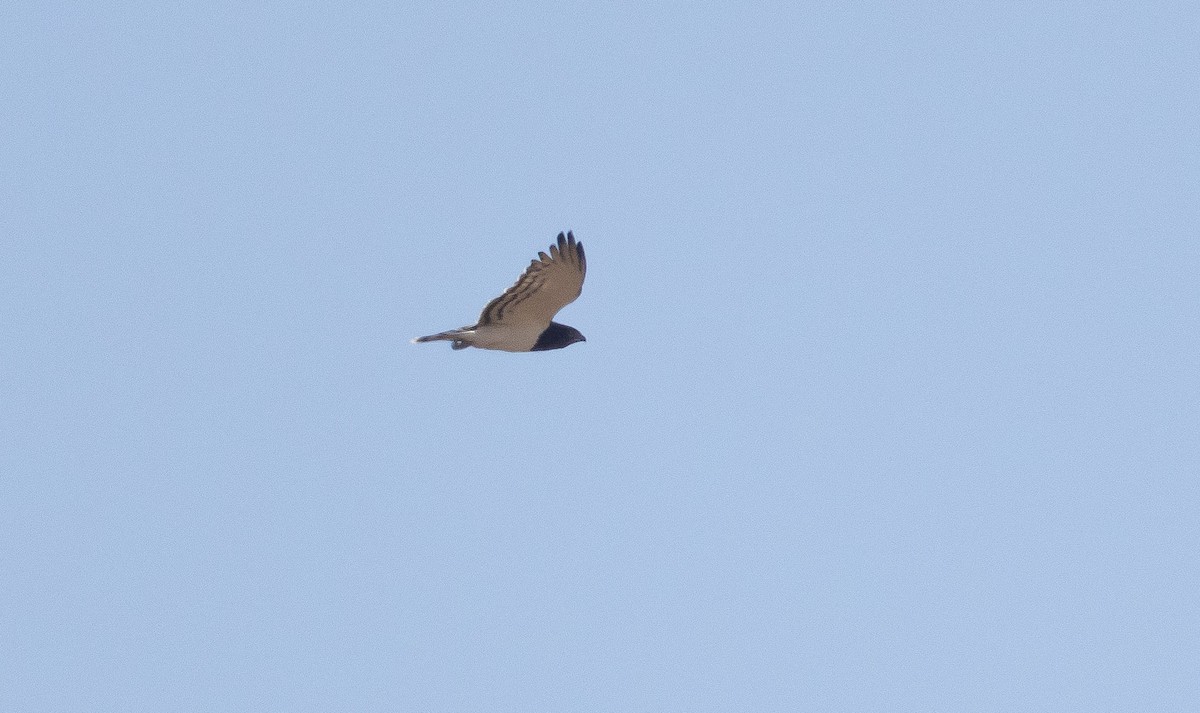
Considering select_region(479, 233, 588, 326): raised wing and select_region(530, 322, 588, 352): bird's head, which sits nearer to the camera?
select_region(479, 233, 588, 326): raised wing

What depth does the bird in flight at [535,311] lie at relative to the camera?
28.9 m

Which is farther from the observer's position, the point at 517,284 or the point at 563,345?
the point at 563,345

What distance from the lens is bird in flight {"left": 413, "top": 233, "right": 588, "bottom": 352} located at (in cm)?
2889

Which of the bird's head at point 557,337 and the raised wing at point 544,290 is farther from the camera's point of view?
the bird's head at point 557,337

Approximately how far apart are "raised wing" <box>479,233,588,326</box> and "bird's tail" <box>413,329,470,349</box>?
318 millimetres

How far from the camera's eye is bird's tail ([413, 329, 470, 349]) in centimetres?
3005

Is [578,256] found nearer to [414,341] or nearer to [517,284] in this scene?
[517,284]

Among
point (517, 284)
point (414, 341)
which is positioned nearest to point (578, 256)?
point (517, 284)

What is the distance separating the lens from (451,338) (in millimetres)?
30141

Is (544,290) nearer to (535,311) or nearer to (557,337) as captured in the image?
(535,311)

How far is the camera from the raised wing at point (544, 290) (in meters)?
28.8

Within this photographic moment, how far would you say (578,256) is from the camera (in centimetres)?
2888

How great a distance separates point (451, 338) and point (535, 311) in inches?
49.4

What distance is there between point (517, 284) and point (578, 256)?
3.23 feet
